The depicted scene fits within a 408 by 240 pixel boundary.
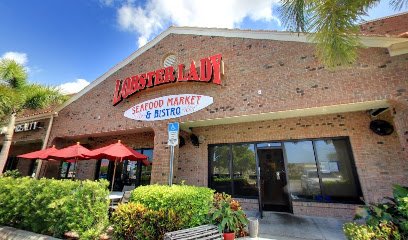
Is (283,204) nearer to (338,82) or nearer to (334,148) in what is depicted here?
(334,148)

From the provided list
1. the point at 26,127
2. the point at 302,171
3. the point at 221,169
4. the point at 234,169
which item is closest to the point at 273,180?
the point at 302,171

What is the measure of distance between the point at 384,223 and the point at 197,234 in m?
3.72

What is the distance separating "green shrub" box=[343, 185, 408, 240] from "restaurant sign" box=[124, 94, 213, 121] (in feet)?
18.5

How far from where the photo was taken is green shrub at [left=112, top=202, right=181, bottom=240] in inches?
181

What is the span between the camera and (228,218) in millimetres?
4863

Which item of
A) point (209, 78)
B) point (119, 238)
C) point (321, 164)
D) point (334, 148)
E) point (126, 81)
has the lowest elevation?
point (119, 238)

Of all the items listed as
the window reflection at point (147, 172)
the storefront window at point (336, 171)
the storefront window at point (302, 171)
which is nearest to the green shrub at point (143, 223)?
the storefront window at point (302, 171)

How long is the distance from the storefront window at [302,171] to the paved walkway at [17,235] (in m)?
7.80

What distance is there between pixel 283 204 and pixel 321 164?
2.45m

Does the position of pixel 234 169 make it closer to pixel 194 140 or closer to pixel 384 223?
pixel 194 140

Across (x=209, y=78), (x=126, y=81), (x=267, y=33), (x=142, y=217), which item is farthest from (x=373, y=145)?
(x=126, y=81)

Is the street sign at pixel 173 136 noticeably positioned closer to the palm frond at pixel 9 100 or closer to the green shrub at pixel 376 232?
the green shrub at pixel 376 232

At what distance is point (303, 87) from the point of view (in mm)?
6770

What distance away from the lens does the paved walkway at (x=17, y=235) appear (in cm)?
496
